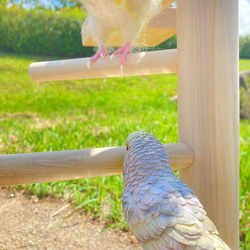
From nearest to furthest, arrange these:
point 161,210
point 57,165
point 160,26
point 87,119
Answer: point 161,210
point 57,165
point 160,26
point 87,119

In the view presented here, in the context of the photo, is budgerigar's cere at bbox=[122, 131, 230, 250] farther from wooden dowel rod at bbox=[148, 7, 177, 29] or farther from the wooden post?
wooden dowel rod at bbox=[148, 7, 177, 29]

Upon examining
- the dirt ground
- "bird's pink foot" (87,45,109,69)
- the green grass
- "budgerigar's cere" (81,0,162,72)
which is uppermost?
"budgerigar's cere" (81,0,162,72)

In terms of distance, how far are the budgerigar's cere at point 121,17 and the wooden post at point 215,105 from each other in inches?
4.9

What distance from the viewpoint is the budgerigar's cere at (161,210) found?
0.71 feet

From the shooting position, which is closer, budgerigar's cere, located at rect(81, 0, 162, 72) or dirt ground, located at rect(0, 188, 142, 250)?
budgerigar's cere, located at rect(81, 0, 162, 72)

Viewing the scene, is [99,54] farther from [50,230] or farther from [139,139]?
[50,230]

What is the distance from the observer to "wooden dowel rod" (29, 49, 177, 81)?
1.40 ft

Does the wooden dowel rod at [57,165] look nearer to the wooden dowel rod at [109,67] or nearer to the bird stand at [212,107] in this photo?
the bird stand at [212,107]

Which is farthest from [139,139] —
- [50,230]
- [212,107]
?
[50,230]

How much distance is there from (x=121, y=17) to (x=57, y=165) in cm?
31

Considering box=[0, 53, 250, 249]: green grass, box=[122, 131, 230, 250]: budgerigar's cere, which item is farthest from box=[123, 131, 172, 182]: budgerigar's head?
box=[0, 53, 250, 249]: green grass

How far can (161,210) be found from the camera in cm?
23

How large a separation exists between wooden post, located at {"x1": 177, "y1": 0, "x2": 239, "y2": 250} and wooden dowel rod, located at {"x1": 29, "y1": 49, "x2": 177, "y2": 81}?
42 mm

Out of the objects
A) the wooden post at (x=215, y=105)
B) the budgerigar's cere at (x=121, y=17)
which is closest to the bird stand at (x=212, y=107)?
the wooden post at (x=215, y=105)
